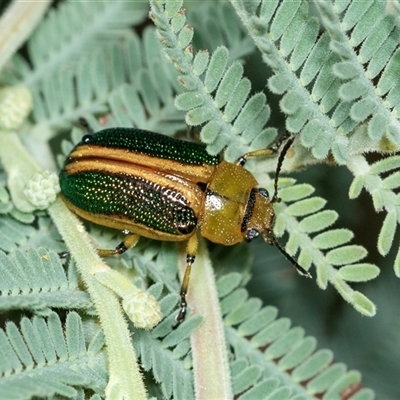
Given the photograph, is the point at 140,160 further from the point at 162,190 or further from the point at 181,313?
the point at 181,313

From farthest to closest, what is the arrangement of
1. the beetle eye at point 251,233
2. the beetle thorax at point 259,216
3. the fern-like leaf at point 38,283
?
the beetle eye at point 251,233 < the beetle thorax at point 259,216 < the fern-like leaf at point 38,283

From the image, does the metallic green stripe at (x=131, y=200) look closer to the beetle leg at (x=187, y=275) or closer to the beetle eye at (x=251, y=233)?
the beetle leg at (x=187, y=275)

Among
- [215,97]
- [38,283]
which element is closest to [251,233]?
[215,97]

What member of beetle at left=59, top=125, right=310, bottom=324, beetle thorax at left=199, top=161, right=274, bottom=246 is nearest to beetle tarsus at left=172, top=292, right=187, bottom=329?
beetle at left=59, top=125, right=310, bottom=324

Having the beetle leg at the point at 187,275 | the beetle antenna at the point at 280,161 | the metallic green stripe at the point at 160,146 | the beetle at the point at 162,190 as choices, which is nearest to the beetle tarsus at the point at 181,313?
the beetle leg at the point at 187,275

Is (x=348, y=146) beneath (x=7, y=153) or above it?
above

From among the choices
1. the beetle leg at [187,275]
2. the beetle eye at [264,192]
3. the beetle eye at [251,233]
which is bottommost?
the beetle leg at [187,275]

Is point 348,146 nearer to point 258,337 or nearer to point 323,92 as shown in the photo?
point 323,92

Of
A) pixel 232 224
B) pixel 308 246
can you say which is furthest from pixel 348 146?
pixel 232 224
